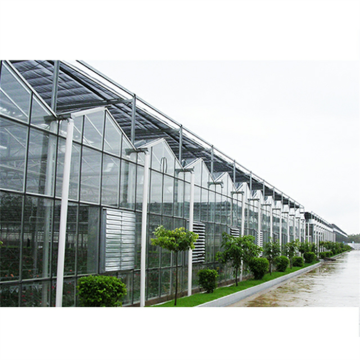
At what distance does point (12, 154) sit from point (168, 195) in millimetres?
8957

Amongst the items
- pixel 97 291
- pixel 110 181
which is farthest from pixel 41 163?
pixel 97 291

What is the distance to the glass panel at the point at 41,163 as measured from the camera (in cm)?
1116

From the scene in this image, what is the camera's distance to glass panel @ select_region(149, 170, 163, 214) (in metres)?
17.1

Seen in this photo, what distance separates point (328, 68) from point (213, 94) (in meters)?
4.95

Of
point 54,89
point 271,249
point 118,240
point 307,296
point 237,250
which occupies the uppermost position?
point 54,89

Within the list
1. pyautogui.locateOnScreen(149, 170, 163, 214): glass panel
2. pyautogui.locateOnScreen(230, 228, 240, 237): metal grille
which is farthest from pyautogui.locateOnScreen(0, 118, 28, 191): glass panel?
pyautogui.locateOnScreen(230, 228, 240, 237): metal grille

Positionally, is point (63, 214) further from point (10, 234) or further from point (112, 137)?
point (112, 137)

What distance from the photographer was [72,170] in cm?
1262

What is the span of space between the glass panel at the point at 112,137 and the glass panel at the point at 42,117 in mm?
2477

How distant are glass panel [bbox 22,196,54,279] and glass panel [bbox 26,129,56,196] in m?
0.34

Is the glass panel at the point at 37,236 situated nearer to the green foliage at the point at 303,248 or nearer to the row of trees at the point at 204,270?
the row of trees at the point at 204,270

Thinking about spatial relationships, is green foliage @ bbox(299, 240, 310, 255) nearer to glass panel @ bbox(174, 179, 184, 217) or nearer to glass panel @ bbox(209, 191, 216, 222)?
glass panel @ bbox(209, 191, 216, 222)

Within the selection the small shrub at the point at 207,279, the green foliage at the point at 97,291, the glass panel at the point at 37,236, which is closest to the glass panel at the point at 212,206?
the small shrub at the point at 207,279

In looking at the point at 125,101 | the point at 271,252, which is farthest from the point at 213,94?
the point at 271,252
